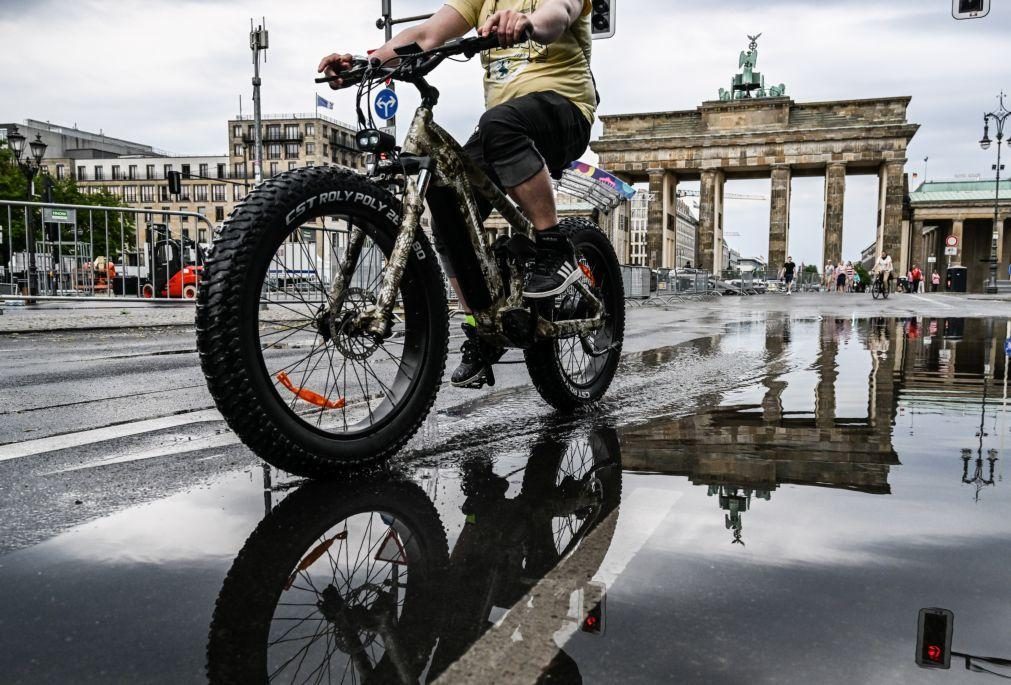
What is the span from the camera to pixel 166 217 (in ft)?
40.1

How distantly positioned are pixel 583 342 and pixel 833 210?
6310 cm

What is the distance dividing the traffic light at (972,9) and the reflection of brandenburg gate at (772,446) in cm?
1744

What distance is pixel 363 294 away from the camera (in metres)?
2.79

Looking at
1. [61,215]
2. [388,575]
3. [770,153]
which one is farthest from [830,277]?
[388,575]

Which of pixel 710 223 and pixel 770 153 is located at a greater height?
pixel 770 153

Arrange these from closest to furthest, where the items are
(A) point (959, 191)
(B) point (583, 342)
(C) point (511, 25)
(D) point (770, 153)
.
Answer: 1. (C) point (511, 25)
2. (B) point (583, 342)
3. (D) point (770, 153)
4. (A) point (959, 191)

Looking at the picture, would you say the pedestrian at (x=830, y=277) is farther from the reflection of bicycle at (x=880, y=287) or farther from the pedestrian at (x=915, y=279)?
the reflection of bicycle at (x=880, y=287)

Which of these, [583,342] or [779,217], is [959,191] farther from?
[583,342]

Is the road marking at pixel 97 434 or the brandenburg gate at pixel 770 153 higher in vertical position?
the brandenburg gate at pixel 770 153

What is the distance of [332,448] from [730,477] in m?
1.21

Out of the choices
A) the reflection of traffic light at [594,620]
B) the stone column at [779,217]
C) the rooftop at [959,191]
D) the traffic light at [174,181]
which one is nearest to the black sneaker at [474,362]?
the reflection of traffic light at [594,620]

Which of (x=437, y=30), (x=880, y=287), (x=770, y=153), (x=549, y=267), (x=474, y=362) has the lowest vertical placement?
(x=880, y=287)

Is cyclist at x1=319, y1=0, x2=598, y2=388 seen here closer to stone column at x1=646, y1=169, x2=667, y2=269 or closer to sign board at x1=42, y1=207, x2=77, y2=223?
sign board at x1=42, y1=207, x2=77, y2=223

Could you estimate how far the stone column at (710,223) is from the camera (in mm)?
62656
